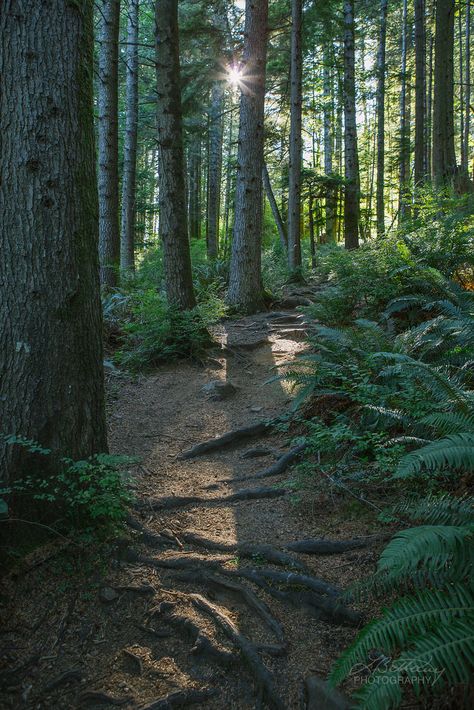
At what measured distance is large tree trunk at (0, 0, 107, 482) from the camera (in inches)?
128

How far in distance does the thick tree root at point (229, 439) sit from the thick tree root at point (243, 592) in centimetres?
200

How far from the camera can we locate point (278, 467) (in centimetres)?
456

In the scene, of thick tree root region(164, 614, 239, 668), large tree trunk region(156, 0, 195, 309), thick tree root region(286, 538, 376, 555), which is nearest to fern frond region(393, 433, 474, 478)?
thick tree root region(286, 538, 376, 555)

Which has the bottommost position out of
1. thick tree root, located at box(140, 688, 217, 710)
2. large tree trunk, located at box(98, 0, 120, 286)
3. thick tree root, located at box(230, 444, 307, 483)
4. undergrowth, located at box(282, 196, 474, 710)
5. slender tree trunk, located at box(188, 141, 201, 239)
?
thick tree root, located at box(140, 688, 217, 710)

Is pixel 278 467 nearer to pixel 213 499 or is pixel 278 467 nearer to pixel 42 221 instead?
pixel 213 499

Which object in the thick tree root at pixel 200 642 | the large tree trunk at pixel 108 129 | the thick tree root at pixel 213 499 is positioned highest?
the large tree trunk at pixel 108 129

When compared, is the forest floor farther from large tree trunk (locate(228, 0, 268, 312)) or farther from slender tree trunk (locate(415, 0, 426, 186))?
slender tree trunk (locate(415, 0, 426, 186))

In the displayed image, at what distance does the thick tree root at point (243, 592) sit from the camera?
9.09 feet

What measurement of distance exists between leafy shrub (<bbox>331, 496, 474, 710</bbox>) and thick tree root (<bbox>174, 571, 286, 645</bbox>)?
21.9 inches

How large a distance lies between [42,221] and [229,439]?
304 centimetres

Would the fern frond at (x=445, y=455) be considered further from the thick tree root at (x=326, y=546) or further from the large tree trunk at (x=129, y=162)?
the large tree trunk at (x=129, y=162)

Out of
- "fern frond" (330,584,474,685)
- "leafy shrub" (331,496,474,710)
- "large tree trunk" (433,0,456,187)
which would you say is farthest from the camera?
"large tree trunk" (433,0,456,187)

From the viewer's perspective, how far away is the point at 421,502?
2688 mm

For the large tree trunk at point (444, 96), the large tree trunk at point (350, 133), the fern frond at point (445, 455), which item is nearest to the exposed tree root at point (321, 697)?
the fern frond at point (445, 455)
